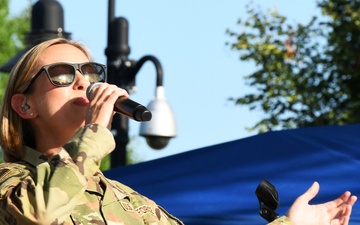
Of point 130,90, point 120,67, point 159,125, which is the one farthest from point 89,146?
point 130,90

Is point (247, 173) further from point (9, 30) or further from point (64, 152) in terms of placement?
point (9, 30)

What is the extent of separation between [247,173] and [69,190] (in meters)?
2.10

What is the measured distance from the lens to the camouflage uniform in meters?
3.17

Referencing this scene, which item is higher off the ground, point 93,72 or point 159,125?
point 93,72

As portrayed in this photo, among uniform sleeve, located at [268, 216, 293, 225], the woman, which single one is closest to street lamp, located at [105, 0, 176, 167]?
the woman

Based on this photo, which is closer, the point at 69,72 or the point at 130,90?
the point at 69,72

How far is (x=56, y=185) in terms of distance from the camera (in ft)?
10.4

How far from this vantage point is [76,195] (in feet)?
10.5

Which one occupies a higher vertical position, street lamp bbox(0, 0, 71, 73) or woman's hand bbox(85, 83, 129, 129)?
street lamp bbox(0, 0, 71, 73)

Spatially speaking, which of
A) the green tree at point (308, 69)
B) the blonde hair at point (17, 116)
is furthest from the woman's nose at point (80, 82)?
the green tree at point (308, 69)

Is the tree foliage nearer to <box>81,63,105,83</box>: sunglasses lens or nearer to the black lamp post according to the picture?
the black lamp post

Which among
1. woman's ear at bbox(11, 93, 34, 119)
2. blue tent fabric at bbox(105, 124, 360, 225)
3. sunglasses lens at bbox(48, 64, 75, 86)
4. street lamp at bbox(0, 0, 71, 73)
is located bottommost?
blue tent fabric at bbox(105, 124, 360, 225)

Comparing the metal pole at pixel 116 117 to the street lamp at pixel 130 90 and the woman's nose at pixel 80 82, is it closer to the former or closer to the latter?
the street lamp at pixel 130 90

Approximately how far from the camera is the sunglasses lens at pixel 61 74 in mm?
3555
